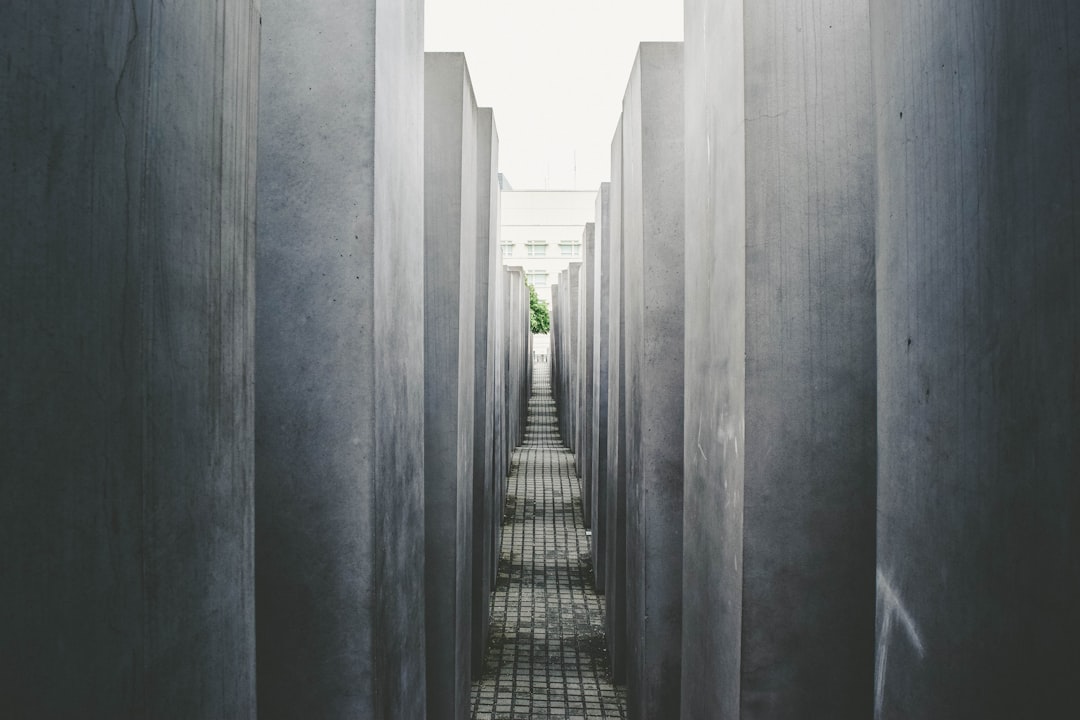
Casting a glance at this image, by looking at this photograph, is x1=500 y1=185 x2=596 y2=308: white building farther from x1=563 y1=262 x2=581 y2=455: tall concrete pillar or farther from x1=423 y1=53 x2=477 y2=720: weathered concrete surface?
x1=423 y1=53 x2=477 y2=720: weathered concrete surface

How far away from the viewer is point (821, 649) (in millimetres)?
2635

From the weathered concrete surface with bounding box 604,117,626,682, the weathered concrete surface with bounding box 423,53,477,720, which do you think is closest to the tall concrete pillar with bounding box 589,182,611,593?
the weathered concrete surface with bounding box 604,117,626,682

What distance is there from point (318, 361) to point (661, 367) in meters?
2.66

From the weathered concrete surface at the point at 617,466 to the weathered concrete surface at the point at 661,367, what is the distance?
4.71ft

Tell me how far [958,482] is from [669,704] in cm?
384

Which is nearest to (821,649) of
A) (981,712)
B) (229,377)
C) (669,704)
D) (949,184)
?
(981,712)

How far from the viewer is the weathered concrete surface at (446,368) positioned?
4.53 m

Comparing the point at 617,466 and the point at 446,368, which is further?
the point at 617,466

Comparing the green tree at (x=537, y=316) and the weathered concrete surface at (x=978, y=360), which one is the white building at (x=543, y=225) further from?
the weathered concrete surface at (x=978, y=360)

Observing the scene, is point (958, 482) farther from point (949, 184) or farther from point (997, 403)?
point (949, 184)

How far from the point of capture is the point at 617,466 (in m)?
6.66

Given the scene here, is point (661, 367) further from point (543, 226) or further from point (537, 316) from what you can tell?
point (543, 226)

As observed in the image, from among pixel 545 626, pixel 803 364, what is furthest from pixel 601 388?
pixel 803 364

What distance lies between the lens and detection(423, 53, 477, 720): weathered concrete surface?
14.9 ft
